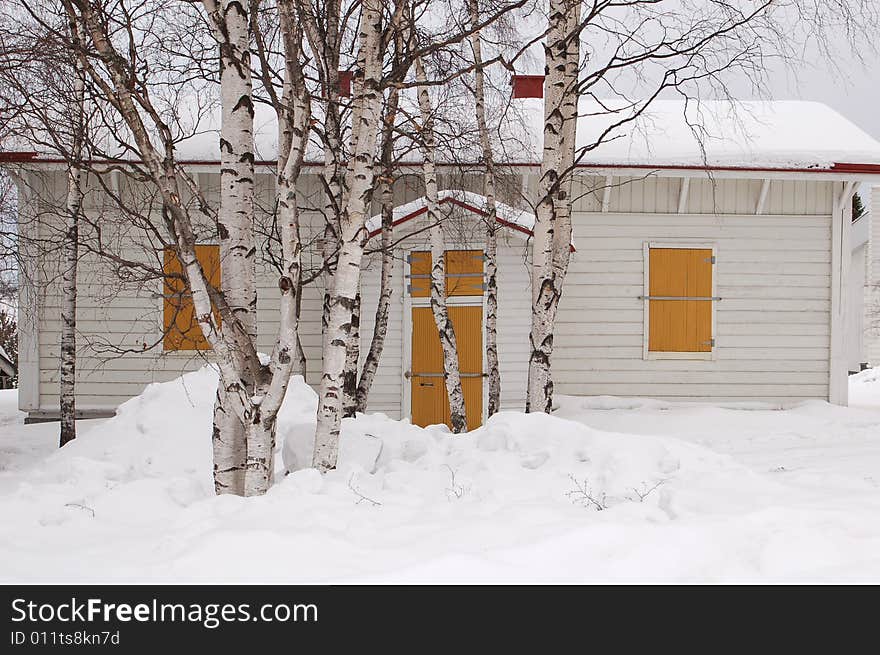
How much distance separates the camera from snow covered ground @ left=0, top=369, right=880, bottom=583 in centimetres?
327

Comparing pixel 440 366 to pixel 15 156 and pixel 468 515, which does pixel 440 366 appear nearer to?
pixel 15 156

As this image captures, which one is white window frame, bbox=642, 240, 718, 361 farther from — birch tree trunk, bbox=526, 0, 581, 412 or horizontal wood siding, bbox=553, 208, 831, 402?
birch tree trunk, bbox=526, 0, 581, 412

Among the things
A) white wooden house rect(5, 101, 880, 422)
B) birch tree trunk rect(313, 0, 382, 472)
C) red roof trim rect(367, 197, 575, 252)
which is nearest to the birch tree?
birch tree trunk rect(313, 0, 382, 472)

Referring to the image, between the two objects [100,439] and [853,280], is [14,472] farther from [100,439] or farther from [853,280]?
[853,280]

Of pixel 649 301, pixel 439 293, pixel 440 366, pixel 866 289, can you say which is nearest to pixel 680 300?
pixel 649 301

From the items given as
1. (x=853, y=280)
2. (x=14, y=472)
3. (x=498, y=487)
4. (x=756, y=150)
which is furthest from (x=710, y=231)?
(x=853, y=280)

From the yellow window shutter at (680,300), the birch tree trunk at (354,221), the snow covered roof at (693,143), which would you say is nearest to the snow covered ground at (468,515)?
the birch tree trunk at (354,221)

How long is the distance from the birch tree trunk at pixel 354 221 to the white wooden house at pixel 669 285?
5.75 m

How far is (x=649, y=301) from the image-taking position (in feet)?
36.2

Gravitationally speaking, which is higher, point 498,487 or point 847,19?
point 847,19

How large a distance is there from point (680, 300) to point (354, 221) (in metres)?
7.35

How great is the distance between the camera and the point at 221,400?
189 inches

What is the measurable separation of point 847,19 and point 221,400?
585cm
